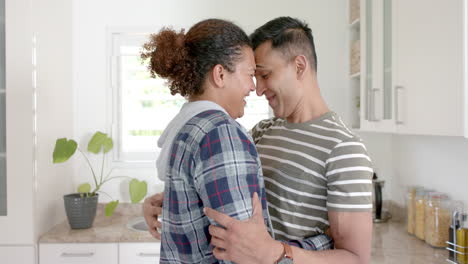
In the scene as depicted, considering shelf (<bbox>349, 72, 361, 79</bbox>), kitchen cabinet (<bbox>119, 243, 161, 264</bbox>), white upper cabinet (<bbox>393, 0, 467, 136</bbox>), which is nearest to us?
white upper cabinet (<bbox>393, 0, 467, 136</bbox>)

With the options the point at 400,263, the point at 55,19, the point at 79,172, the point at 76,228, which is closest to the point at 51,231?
the point at 76,228

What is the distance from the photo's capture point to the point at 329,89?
302cm

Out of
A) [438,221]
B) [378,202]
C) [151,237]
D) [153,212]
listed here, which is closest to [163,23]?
[151,237]

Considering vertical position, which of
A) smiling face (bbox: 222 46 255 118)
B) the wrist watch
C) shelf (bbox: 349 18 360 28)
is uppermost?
shelf (bbox: 349 18 360 28)

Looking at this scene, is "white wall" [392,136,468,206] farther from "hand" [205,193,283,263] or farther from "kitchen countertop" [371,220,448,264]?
"hand" [205,193,283,263]

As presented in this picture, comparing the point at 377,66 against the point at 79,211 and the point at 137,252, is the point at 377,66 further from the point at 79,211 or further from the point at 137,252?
the point at 79,211

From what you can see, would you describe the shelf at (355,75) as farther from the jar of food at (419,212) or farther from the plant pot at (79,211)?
the plant pot at (79,211)

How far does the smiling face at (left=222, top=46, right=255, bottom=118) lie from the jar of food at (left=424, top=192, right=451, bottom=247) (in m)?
1.40

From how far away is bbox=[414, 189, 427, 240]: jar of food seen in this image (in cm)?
225

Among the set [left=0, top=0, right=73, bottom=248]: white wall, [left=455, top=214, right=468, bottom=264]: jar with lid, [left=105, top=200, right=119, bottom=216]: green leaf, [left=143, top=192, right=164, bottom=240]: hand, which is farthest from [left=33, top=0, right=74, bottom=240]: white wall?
[left=455, top=214, right=468, bottom=264]: jar with lid

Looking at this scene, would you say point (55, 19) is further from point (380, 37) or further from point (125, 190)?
point (380, 37)

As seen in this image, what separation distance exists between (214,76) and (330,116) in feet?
1.23

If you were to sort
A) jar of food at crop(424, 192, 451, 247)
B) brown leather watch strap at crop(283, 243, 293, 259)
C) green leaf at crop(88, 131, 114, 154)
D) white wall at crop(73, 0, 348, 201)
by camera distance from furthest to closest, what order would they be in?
white wall at crop(73, 0, 348, 201) → green leaf at crop(88, 131, 114, 154) → jar of food at crop(424, 192, 451, 247) → brown leather watch strap at crop(283, 243, 293, 259)

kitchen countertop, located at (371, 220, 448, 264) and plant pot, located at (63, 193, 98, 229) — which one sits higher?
plant pot, located at (63, 193, 98, 229)
